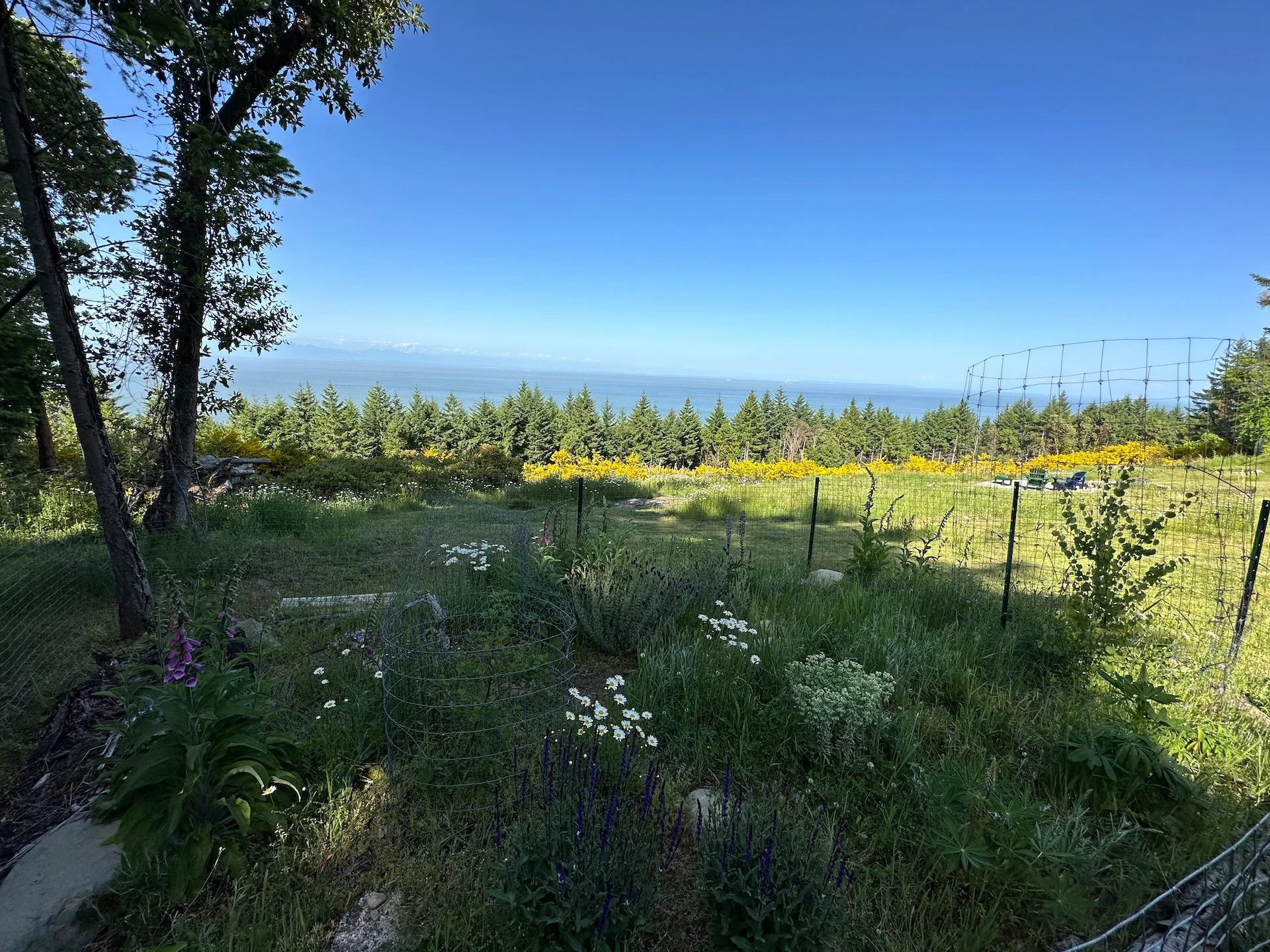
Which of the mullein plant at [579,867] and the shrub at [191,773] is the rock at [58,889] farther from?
the mullein plant at [579,867]

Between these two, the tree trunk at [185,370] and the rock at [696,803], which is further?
the tree trunk at [185,370]

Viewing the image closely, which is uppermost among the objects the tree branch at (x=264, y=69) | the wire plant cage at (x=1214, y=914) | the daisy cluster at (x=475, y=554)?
the tree branch at (x=264, y=69)

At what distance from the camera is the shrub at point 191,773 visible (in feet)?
6.48

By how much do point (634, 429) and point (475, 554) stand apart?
143ft

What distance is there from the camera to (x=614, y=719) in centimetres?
296

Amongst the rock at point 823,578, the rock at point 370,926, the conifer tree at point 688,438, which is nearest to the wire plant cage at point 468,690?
the rock at point 370,926

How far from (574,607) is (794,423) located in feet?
153

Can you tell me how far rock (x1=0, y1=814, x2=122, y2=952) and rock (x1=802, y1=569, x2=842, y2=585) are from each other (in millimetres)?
4412

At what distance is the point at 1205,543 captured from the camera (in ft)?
24.0

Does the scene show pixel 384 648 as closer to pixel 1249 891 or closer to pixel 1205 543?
pixel 1249 891

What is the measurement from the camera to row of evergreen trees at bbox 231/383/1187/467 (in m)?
33.2

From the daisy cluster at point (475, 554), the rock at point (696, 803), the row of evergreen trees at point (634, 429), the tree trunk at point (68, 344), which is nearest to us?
the rock at point (696, 803)

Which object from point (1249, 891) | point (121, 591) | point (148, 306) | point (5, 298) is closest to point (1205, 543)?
point (1249, 891)

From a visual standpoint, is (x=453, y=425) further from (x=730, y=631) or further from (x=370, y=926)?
(x=370, y=926)
